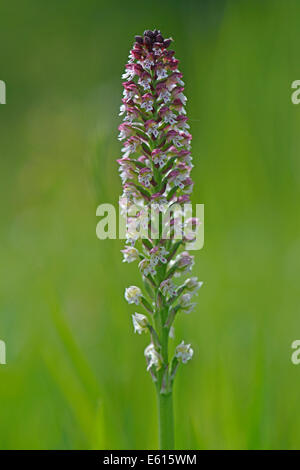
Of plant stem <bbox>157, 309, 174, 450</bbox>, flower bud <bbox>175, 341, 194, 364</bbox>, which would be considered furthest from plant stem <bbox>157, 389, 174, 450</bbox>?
flower bud <bbox>175, 341, 194, 364</bbox>

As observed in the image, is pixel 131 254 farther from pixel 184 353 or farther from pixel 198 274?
pixel 198 274

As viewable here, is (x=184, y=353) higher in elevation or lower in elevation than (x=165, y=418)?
higher

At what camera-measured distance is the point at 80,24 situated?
10.3 meters

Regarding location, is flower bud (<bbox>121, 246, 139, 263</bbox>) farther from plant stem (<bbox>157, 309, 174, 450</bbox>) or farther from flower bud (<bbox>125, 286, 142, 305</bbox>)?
plant stem (<bbox>157, 309, 174, 450</bbox>)

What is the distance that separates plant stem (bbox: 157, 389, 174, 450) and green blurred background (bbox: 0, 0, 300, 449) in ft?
0.71

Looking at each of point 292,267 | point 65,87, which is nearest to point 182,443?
point 292,267

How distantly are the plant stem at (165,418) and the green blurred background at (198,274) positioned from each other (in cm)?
22

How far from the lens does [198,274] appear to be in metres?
4.49

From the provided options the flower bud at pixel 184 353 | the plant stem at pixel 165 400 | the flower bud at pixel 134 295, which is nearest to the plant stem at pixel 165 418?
the plant stem at pixel 165 400

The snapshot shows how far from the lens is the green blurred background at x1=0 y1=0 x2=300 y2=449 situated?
2615 millimetres

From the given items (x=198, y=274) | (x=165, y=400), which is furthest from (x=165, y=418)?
(x=198, y=274)

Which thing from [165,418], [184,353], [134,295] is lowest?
[165,418]

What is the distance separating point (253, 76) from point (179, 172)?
8.81ft

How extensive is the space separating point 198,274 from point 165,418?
254cm
